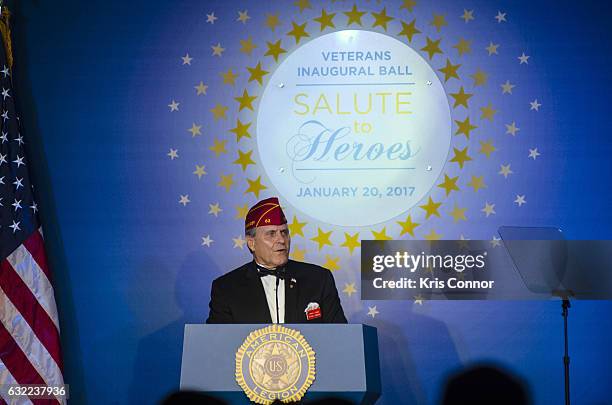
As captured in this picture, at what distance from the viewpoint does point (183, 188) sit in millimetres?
5848

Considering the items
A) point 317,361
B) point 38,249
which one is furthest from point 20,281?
point 317,361

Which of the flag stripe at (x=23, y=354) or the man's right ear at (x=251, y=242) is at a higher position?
the man's right ear at (x=251, y=242)

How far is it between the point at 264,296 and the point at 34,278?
1438mm

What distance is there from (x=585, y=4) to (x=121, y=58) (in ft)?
9.17

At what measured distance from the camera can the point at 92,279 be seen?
5859 mm

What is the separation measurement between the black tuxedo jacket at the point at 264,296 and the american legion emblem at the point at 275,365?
0.93 m

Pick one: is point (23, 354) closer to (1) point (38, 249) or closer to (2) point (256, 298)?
(1) point (38, 249)

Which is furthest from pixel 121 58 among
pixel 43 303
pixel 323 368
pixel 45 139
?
pixel 323 368

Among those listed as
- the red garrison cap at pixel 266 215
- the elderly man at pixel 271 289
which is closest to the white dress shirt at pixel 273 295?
the elderly man at pixel 271 289

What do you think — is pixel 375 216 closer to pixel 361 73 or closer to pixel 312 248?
pixel 312 248

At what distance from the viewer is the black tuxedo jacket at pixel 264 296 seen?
4.99 metres

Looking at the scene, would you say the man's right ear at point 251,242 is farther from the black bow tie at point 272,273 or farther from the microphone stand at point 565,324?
the microphone stand at point 565,324

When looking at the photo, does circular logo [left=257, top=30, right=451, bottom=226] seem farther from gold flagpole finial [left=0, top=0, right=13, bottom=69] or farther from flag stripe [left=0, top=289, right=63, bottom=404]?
flag stripe [left=0, top=289, right=63, bottom=404]

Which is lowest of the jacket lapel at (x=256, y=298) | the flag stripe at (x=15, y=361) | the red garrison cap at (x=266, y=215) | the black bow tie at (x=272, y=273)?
the flag stripe at (x=15, y=361)
